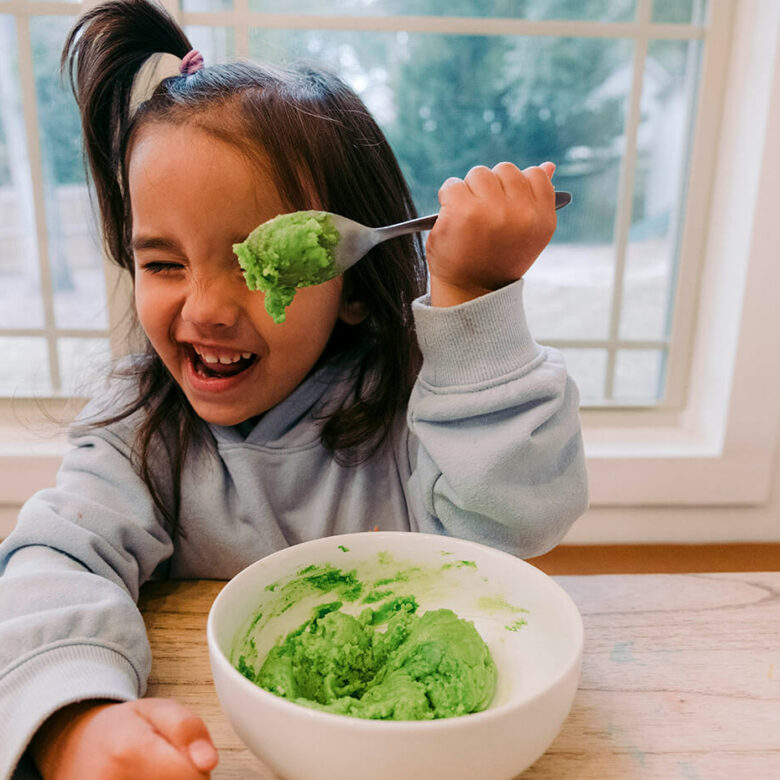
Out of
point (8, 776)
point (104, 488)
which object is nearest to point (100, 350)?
point (104, 488)

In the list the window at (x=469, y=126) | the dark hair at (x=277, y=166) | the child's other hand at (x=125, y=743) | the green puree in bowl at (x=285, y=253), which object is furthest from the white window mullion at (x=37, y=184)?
the child's other hand at (x=125, y=743)

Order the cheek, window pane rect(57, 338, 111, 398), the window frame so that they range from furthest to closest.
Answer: window pane rect(57, 338, 111, 398) → the window frame → the cheek

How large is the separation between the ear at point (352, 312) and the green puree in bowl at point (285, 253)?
23 cm

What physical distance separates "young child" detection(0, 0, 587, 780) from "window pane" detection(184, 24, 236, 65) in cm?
75

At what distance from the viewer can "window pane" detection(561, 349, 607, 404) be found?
192 cm

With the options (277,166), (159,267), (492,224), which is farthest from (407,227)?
(159,267)

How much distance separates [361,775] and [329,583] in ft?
0.82

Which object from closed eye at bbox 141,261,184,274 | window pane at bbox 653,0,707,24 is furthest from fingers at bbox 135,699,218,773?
window pane at bbox 653,0,707,24

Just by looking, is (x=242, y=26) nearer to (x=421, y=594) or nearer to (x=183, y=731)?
(x=421, y=594)

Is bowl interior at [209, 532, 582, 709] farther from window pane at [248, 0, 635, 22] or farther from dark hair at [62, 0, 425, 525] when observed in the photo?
window pane at [248, 0, 635, 22]

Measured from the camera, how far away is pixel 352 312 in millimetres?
940

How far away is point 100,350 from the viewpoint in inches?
66.8

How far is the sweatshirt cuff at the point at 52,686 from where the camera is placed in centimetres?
48

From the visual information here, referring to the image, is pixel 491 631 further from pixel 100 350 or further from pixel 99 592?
pixel 100 350
